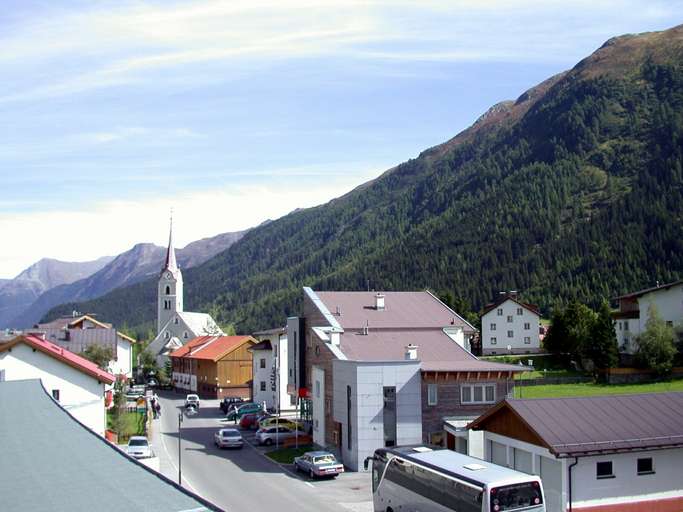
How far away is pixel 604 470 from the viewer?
28594 millimetres

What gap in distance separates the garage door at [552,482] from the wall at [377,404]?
1273 centimetres

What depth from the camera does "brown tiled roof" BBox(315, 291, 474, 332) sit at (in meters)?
51.2

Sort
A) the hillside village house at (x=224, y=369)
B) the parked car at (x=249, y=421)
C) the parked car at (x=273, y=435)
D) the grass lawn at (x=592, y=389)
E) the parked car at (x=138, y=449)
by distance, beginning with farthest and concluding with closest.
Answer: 1. the hillside village house at (x=224, y=369)
2. the grass lawn at (x=592, y=389)
3. the parked car at (x=249, y=421)
4. the parked car at (x=273, y=435)
5. the parked car at (x=138, y=449)

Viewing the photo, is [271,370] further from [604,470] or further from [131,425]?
[604,470]

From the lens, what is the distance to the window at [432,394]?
41.9 m

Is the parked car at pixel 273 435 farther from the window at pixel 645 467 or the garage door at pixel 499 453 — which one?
the window at pixel 645 467

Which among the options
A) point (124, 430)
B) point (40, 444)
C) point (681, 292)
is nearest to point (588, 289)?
point (681, 292)

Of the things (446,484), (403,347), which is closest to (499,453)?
(446,484)

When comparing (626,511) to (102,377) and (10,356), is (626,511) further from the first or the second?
(10,356)

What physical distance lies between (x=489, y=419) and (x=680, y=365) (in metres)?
48.1

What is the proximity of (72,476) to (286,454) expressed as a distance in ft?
107

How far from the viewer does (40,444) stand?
1827 cm

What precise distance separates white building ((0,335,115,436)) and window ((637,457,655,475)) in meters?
26.6

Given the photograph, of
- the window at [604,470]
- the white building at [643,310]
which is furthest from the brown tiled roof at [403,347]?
the white building at [643,310]
